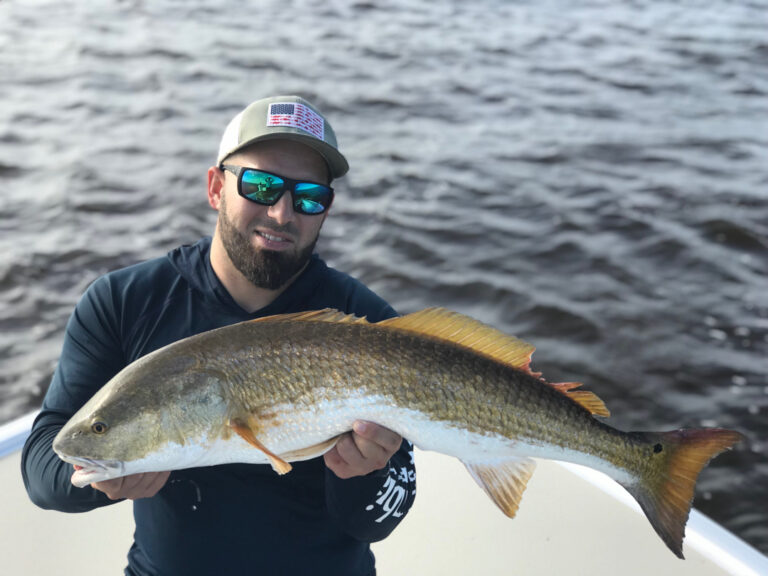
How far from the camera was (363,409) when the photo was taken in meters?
2.43

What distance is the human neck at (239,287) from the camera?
3.14 meters

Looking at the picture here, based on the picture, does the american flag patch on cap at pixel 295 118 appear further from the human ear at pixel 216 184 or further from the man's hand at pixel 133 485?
the man's hand at pixel 133 485

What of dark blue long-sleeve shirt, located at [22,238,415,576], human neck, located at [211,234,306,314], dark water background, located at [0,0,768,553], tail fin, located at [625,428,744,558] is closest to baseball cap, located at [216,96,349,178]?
human neck, located at [211,234,306,314]

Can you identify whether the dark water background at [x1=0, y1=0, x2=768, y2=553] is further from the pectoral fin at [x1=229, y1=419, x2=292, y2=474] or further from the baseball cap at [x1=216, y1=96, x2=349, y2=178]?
the pectoral fin at [x1=229, y1=419, x2=292, y2=474]

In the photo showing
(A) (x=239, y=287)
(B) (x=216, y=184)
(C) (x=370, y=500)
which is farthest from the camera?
(B) (x=216, y=184)

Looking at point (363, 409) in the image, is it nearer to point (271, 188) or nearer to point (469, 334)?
point (469, 334)

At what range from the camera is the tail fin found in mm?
2602

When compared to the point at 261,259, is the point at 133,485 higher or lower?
lower

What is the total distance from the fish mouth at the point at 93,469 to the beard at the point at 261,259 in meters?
0.99

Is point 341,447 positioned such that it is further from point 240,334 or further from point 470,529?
point 470,529

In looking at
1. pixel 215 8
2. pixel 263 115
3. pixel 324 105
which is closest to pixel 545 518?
pixel 263 115

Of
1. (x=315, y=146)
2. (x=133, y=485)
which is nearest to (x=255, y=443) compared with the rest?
(x=133, y=485)

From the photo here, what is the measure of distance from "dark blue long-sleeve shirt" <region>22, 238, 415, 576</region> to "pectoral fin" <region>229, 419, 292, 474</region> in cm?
48

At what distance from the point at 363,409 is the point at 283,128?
4.08 ft
